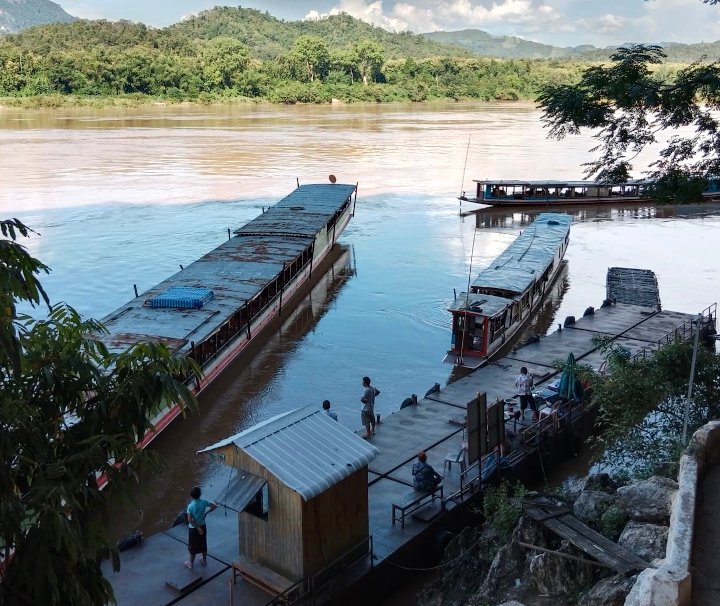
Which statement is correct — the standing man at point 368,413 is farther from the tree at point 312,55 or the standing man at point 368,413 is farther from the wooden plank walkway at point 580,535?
the tree at point 312,55

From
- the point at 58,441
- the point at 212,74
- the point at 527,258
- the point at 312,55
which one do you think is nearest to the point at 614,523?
the point at 58,441

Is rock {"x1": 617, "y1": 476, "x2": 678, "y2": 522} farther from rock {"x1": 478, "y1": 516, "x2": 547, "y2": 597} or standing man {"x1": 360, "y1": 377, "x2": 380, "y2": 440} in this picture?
standing man {"x1": 360, "y1": 377, "x2": 380, "y2": 440}

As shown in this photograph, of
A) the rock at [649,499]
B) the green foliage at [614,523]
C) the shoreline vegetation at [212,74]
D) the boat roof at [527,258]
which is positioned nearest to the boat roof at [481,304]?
the boat roof at [527,258]

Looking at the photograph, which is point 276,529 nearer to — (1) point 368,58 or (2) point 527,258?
(2) point 527,258

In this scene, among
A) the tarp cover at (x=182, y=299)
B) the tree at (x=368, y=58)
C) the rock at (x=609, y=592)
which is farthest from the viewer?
the tree at (x=368, y=58)

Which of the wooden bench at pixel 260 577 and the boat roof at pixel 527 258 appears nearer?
the wooden bench at pixel 260 577

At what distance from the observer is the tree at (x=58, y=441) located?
4.11m

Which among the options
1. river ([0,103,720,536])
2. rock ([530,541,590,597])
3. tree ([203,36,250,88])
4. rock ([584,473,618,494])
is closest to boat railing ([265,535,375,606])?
river ([0,103,720,536])

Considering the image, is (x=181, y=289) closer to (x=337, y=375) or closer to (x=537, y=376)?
(x=337, y=375)

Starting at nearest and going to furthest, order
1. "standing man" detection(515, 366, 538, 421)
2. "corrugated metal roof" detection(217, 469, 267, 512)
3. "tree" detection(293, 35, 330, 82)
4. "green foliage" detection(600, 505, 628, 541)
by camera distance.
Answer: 1. "green foliage" detection(600, 505, 628, 541)
2. "corrugated metal roof" detection(217, 469, 267, 512)
3. "standing man" detection(515, 366, 538, 421)
4. "tree" detection(293, 35, 330, 82)

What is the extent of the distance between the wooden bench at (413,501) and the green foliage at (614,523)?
107 inches

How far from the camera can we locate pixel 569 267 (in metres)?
29.1

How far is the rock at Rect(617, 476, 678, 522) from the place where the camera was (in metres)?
8.39

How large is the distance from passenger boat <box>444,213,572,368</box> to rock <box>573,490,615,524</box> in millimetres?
8485
